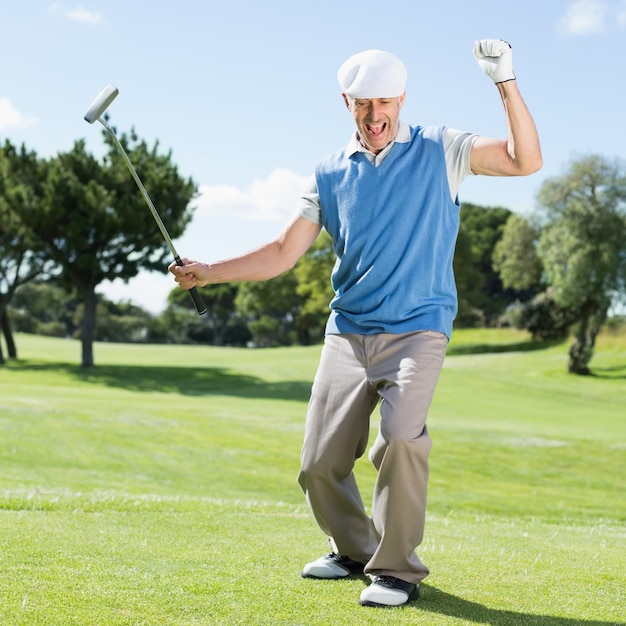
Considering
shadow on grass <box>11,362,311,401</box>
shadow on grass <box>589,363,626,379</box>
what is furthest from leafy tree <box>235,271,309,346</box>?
shadow on grass <box>589,363,626,379</box>

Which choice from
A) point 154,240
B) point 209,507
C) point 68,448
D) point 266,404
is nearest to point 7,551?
point 209,507

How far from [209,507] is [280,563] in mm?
2968

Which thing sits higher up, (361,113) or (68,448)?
(361,113)

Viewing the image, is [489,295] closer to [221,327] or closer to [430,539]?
[221,327]

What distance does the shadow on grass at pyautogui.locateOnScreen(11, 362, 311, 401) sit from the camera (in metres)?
34.4

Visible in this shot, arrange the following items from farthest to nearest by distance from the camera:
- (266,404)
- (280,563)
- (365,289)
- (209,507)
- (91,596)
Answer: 1. (266,404)
2. (209,507)
3. (280,563)
4. (365,289)
5. (91,596)

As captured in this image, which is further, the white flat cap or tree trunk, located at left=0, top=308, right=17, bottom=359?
tree trunk, located at left=0, top=308, right=17, bottom=359

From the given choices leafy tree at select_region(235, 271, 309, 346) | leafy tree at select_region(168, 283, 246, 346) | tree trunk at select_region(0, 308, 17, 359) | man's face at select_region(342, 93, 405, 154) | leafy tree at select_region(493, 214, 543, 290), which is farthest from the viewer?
leafy tree at select_region(168, 283, 246, 346)

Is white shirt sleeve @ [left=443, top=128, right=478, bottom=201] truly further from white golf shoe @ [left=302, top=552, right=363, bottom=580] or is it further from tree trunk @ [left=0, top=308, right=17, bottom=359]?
tree trunk @ [left=0, top=308, right=17, bottom=359]

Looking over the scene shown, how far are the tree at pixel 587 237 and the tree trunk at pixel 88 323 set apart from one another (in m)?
19.7

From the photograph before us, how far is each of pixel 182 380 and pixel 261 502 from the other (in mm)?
30452

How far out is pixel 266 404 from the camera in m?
28.9

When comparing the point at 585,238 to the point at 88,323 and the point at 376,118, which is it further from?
the point at 376,118

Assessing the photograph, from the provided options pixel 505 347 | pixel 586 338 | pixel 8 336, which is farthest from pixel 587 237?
pixel 8 336
